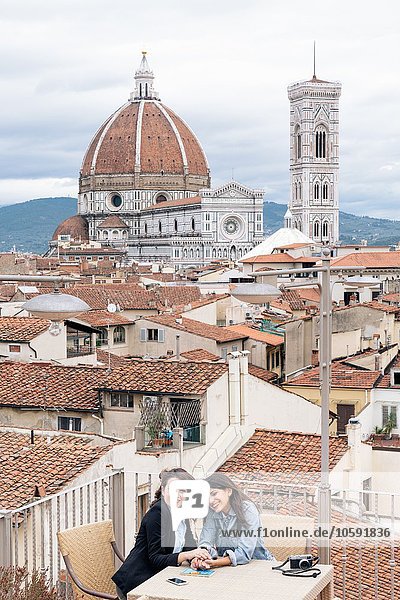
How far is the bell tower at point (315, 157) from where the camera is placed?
11625 cm

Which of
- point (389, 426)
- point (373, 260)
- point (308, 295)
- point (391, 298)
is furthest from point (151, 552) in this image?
point (373, 260)

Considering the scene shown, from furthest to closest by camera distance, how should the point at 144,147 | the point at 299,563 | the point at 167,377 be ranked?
the point at 144,147, the point at 167,377, the point at 299,563

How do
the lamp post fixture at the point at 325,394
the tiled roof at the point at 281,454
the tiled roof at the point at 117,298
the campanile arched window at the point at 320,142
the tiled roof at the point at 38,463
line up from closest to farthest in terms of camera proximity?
the lamp post fixture at the point at 325,394, the tiled roof at the point at 38,463, the tiled roof at the point at 281,454, the tiled roof at the point at 117,298, the campanile arched window at the point at 320,142

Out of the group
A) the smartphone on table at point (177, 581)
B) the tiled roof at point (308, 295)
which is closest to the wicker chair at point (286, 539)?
the smartphone on table at point (177, 581)

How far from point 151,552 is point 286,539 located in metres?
0.71

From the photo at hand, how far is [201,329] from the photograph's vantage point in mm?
22562

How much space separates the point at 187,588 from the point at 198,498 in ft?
1.88

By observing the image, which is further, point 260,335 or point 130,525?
point 260,335

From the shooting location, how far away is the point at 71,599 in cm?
474

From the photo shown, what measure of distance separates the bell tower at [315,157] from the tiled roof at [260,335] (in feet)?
304

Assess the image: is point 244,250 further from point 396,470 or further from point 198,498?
point 198,498

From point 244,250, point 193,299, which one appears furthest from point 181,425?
point 244,250

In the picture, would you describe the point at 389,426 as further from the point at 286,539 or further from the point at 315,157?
the point at 315,157

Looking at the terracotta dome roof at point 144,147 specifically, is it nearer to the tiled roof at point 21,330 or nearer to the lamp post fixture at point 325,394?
the tiled roof at point 21,330
